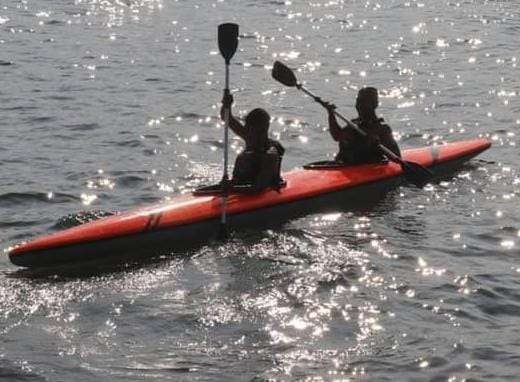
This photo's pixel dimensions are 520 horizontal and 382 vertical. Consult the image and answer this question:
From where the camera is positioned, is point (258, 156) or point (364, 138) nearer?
point (258, 156)

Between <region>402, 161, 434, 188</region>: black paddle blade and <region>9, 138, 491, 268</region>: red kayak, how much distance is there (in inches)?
4.3

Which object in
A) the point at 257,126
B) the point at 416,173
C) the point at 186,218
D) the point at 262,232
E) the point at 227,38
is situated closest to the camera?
the point at 186,218

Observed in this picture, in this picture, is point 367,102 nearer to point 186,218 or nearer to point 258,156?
point 258,156

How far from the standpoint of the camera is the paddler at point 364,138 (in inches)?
447

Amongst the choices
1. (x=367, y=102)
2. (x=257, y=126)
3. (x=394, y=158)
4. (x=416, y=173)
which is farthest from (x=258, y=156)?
(x=416, y=173)

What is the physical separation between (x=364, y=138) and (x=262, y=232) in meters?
2.12

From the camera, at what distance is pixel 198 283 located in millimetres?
8594

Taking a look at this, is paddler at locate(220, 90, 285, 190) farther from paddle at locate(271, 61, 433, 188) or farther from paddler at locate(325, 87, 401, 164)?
paddler at locate(325, 87, 401, 164)

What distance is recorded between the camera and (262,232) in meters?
9.89

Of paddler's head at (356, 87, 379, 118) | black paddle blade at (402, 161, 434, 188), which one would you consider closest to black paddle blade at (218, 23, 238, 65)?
paddler's head at (356, 87, 379, 118)

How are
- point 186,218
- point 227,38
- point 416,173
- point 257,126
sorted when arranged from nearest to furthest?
point 186,218, point 257,126, point 227,38, point 416,173

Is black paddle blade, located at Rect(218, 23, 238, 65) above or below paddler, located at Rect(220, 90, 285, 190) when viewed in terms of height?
above

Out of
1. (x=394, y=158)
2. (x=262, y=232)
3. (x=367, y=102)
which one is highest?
(x=367, y=102)

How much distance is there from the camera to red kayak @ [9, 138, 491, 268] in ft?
28.4
